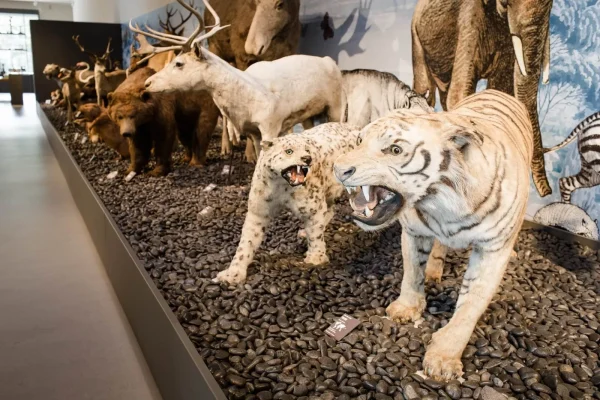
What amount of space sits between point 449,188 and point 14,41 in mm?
25479

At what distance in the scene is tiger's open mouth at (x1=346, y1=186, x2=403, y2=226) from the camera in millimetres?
1789

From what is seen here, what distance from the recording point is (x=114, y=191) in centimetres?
505

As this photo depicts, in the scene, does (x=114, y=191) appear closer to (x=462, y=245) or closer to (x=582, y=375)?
(x=462, y=245)

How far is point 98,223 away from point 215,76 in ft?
5.07

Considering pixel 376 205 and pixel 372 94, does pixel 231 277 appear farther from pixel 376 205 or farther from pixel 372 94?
pixel 372 94

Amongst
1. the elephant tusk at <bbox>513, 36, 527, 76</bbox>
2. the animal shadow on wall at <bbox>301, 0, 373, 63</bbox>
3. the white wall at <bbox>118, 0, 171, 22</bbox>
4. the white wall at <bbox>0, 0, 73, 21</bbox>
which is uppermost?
the white wall at <bbox>0, 0, 73, 21</bbox>

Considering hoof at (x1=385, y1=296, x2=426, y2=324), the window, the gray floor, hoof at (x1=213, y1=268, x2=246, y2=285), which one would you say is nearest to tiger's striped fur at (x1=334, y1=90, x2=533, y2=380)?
hoof at (x1=385, y1=296, x2=426, y2=324)

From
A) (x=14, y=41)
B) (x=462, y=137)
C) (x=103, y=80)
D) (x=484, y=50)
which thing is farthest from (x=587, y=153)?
(x=14, y=41)

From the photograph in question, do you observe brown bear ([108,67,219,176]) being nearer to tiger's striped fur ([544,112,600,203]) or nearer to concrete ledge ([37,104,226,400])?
concrete ledge ([37,104,226,400])

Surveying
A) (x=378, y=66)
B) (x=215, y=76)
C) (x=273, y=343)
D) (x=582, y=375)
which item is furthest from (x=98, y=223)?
(x=582, y=375)

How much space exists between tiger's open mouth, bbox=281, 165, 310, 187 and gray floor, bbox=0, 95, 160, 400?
4.05 ft

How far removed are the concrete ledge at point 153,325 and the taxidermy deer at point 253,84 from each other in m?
1.28

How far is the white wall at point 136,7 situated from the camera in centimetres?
1025

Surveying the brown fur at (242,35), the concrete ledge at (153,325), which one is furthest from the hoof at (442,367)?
the brown fur at (242,35)
